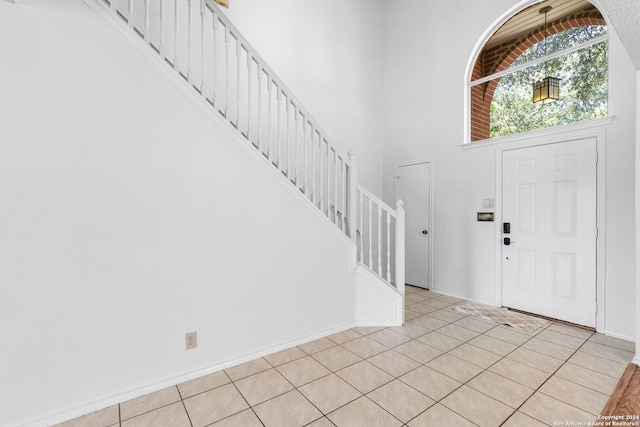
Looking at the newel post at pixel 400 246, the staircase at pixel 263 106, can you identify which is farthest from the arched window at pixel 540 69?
the staircase at pixel 263 106

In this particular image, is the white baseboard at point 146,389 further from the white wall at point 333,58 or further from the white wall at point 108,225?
the white wall at point 333,58

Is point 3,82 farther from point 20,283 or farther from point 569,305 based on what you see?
point 569,305

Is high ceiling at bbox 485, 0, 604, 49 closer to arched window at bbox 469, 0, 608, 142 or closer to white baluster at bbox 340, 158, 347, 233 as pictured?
arched window at bbox 469, 0, 608, 142

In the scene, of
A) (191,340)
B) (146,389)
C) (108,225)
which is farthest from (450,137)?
(146,389)

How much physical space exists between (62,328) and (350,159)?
108 inches

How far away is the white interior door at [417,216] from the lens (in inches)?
184

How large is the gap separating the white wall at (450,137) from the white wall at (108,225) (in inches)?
119

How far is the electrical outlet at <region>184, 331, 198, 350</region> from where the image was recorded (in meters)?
2.22

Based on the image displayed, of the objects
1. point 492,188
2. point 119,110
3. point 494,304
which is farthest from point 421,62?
point 119,110

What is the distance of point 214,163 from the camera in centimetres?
234

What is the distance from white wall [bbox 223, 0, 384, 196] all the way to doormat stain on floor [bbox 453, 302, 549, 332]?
2.35 meters

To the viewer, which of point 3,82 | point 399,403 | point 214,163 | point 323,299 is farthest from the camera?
point 323,299

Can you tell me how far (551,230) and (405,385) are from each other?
2672 millimetres

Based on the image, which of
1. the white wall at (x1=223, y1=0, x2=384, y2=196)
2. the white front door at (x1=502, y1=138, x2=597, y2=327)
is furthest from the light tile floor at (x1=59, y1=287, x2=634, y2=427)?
the white wall at (x1=223, y1=0, x2=384, y2=196)
